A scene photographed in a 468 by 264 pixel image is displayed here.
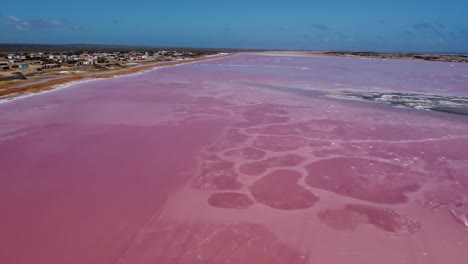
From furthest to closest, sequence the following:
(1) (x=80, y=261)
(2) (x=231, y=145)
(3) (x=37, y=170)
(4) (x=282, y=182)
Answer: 1. (2) (x=231, y=145)
2. (3) (x=37, y=170)
3. (4) (x=282, y=182)
4. (1) (x=80, y=261)

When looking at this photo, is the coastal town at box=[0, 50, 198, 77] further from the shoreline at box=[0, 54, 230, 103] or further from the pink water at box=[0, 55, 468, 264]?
the pink water at box=[0, 55, 468, 264]

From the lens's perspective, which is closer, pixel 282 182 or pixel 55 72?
pixel 282 182

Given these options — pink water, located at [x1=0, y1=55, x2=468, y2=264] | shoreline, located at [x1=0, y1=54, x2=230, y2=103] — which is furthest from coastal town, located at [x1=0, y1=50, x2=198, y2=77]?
pink water, located at [x1=0, y1=55, x2=468, y2=264]

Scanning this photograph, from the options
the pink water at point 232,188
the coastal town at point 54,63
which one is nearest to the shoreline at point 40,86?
the coastal town at point 54,63

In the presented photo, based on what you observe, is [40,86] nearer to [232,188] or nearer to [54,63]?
[54,63]

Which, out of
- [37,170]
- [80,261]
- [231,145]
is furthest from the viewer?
[231,145]

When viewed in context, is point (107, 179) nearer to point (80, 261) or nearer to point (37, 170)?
point (37, 170)

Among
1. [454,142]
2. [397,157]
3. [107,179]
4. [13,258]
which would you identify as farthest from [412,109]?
[13,258]

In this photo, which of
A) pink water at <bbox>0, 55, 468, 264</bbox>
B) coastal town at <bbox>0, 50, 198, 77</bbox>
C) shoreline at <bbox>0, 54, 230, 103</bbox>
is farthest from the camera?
coastal town at <bbox>0, 50, 198, 77</bbox>
